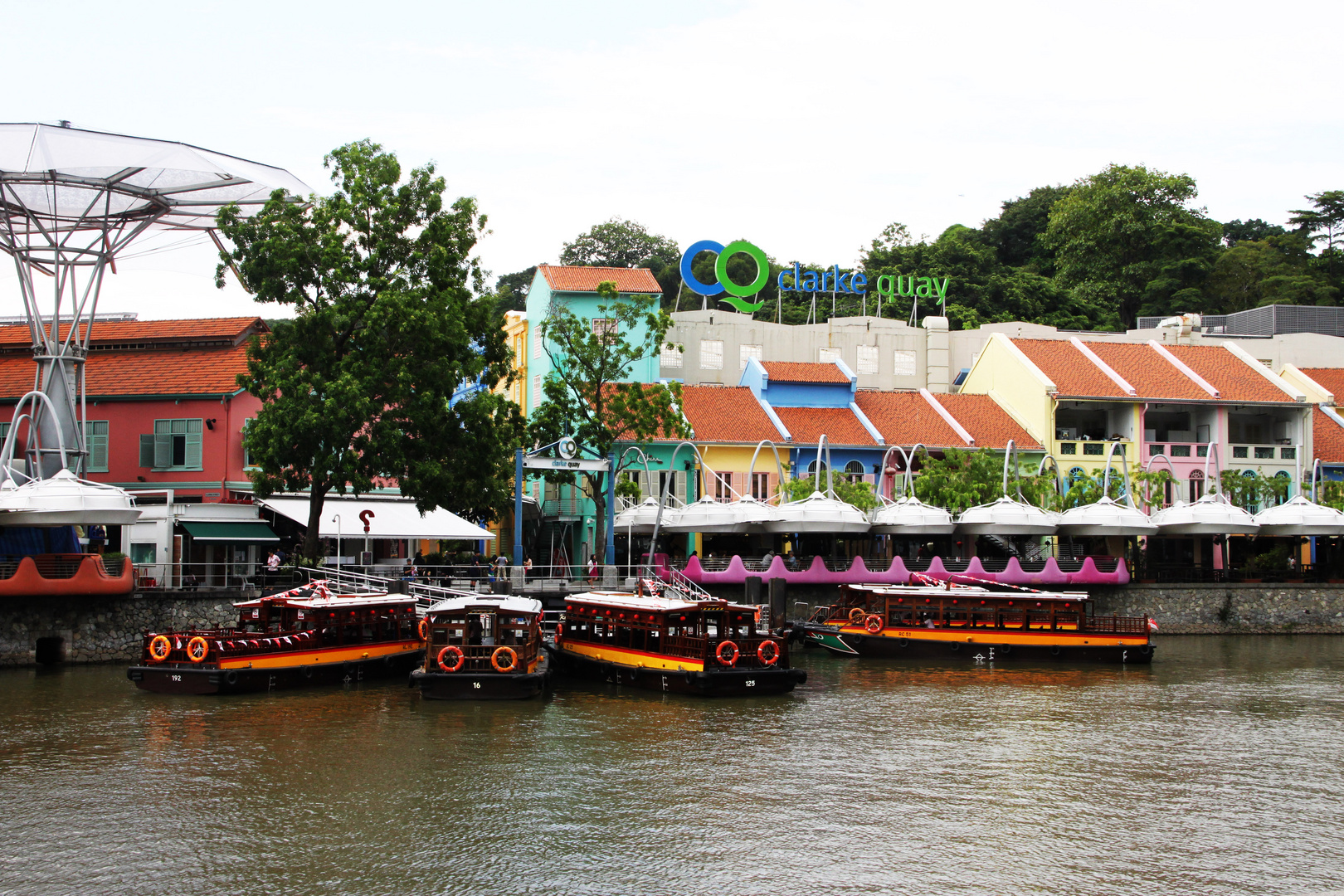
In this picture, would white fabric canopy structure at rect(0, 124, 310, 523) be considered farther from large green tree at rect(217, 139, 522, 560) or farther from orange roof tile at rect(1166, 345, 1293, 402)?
orange roof tile at rect(1166, 345, 1293, 402)

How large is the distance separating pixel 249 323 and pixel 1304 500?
42.1 metres

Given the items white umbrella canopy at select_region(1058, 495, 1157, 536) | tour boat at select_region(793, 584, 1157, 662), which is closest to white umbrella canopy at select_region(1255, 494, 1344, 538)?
white umbrella canopy at select_region(1058, 495, 1157, 536)

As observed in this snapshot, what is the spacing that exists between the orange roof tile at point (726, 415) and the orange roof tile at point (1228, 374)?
21331 mm

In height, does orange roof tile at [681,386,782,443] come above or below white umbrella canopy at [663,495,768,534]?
above

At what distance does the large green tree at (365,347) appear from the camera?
39.1 meters

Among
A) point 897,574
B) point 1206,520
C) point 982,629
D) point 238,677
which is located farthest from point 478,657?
point 1206,520

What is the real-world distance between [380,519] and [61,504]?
11720 millimetres

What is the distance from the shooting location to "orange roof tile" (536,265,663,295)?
2302 inches

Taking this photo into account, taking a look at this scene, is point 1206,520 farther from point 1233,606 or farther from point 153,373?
point 153,373

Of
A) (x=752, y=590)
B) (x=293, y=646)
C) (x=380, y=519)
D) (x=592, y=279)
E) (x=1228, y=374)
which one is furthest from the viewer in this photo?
(x=1228, y=374)

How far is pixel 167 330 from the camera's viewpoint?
47.5 m

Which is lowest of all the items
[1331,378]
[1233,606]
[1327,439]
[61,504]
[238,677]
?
[238,677]

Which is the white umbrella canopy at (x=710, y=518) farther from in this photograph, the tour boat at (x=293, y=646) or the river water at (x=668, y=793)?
the river water at (x=668, y=793)

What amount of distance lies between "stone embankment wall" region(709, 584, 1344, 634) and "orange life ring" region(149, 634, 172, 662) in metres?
34.2
